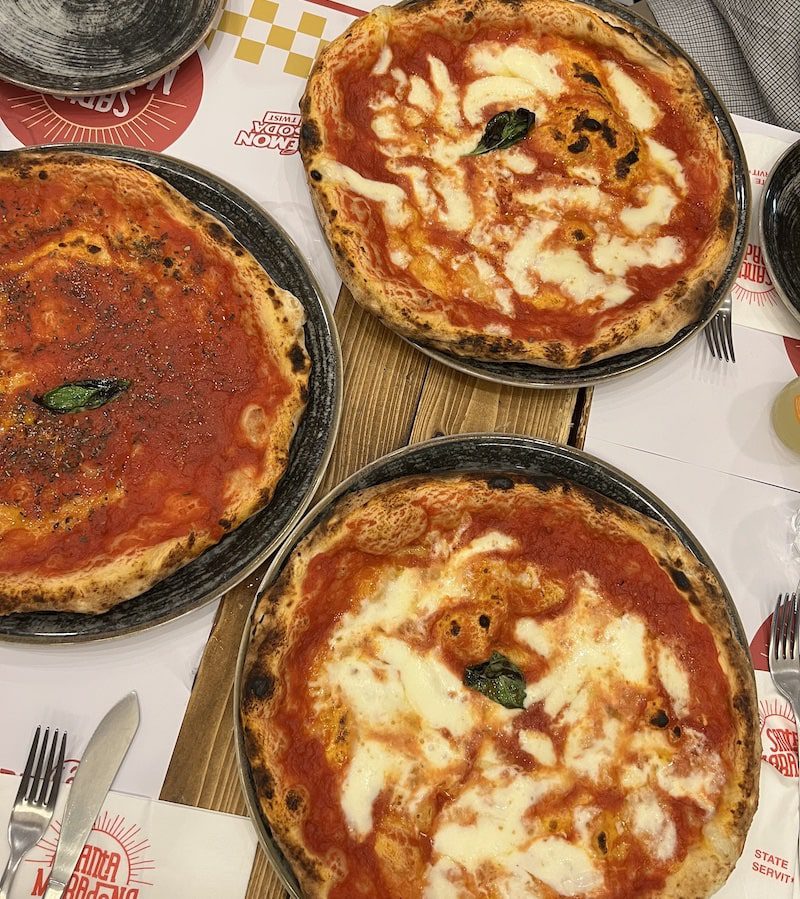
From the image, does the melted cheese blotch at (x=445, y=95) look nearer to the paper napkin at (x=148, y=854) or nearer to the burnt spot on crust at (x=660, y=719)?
the burnt spot on crust at (x=660, y=719)

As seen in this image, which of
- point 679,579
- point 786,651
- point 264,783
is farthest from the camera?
point 786,651

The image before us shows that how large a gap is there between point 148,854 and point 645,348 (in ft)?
5.90

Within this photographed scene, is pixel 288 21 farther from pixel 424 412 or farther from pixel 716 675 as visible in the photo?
pixel 716 675

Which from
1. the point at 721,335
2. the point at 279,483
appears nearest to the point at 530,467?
the point at 279,483

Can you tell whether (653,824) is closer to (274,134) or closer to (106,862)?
(106,862)

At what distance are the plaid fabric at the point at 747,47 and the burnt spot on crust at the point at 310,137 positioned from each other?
5.64 ft

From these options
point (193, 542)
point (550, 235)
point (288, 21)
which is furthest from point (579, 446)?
point (288, 21)

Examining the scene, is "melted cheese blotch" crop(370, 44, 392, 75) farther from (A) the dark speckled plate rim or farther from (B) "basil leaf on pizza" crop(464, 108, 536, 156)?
(B) "basil leaf on pizza" crop(464, 108, 536, 156)

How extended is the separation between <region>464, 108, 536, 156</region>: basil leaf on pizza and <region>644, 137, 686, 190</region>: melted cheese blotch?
0.36 m

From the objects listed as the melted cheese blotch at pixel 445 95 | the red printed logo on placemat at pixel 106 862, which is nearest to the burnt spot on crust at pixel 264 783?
the red printed logo on placemat at pixel 106 862

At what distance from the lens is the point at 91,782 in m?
1.75

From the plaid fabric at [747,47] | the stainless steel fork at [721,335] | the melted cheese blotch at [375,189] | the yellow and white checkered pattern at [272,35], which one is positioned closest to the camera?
the melted cheese blotch at [375,189]

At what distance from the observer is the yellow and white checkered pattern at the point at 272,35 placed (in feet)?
7.61

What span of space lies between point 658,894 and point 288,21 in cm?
263
